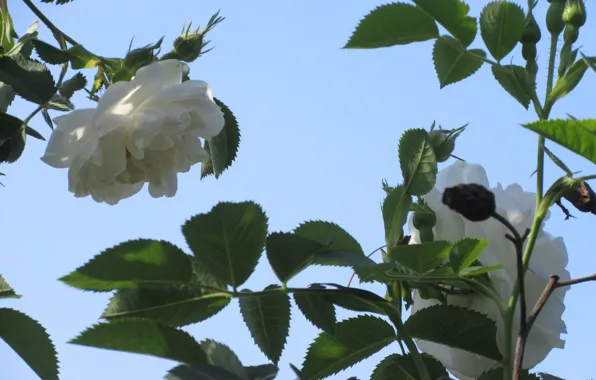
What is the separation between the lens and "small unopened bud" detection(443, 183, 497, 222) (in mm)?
621

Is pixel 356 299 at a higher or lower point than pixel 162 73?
lower

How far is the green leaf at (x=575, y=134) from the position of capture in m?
0.67

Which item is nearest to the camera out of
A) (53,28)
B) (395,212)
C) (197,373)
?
(197,373)

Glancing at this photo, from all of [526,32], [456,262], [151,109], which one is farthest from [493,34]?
[151,109]

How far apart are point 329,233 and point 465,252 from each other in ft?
0.51

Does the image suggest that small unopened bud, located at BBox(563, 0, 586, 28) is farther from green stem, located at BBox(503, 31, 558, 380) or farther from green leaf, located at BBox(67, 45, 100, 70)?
green leaf, located at BBox(67, 45, 100, 70)

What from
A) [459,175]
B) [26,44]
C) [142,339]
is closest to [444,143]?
[459,175]

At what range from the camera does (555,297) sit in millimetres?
907

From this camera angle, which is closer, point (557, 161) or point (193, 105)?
point (557, 161)

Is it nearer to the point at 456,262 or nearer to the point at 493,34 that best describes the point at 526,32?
the point at 493,34

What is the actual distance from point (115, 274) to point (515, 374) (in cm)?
35

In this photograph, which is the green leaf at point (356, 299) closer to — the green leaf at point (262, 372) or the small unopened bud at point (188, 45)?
the green leaf at point (262, 372)

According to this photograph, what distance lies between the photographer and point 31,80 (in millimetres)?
986

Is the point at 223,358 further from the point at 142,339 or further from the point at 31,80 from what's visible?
the point at 31,80
